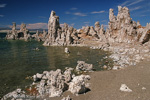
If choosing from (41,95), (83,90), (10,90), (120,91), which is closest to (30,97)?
(41,95)

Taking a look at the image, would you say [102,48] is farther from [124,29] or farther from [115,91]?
[115,91]

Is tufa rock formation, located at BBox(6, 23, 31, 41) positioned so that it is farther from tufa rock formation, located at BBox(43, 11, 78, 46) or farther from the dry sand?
the dry sand

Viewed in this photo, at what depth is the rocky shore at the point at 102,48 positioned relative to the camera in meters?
15.7

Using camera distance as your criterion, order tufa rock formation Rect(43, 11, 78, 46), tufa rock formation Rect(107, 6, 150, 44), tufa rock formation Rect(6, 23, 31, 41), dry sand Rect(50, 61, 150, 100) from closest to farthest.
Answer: dry sand Rect(50, 61, 150, 100), tufa rock formation Rect(107, 6, 150, 44), tufa rock formation Rect(43, 11, 78, 46), tufa rock formation Rect(6, 23, 31, 41)

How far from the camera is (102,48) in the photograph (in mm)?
58938

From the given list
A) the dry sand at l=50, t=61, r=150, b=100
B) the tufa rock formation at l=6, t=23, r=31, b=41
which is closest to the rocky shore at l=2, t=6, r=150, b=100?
the dry sand at l=50, t=61, r=150, b=100

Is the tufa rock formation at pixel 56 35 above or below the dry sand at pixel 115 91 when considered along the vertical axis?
above

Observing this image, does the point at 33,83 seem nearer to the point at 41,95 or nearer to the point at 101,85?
the point at 41,95

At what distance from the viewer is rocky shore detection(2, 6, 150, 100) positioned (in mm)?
15711

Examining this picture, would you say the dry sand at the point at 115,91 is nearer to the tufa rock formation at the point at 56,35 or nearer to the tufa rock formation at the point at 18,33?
the tufa rock formation at the point at 56,35

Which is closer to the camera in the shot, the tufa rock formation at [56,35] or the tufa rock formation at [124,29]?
the tufa rock formation at [124,29]

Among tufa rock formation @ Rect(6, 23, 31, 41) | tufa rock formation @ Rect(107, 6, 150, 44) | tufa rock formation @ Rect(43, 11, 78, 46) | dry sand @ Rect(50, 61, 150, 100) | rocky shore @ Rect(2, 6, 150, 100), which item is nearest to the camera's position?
dry sand @ Rect(50, 61, 150, 100)

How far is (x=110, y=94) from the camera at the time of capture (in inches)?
551

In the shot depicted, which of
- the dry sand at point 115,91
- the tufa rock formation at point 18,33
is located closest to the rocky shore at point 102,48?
the dry sand at point 115,91
